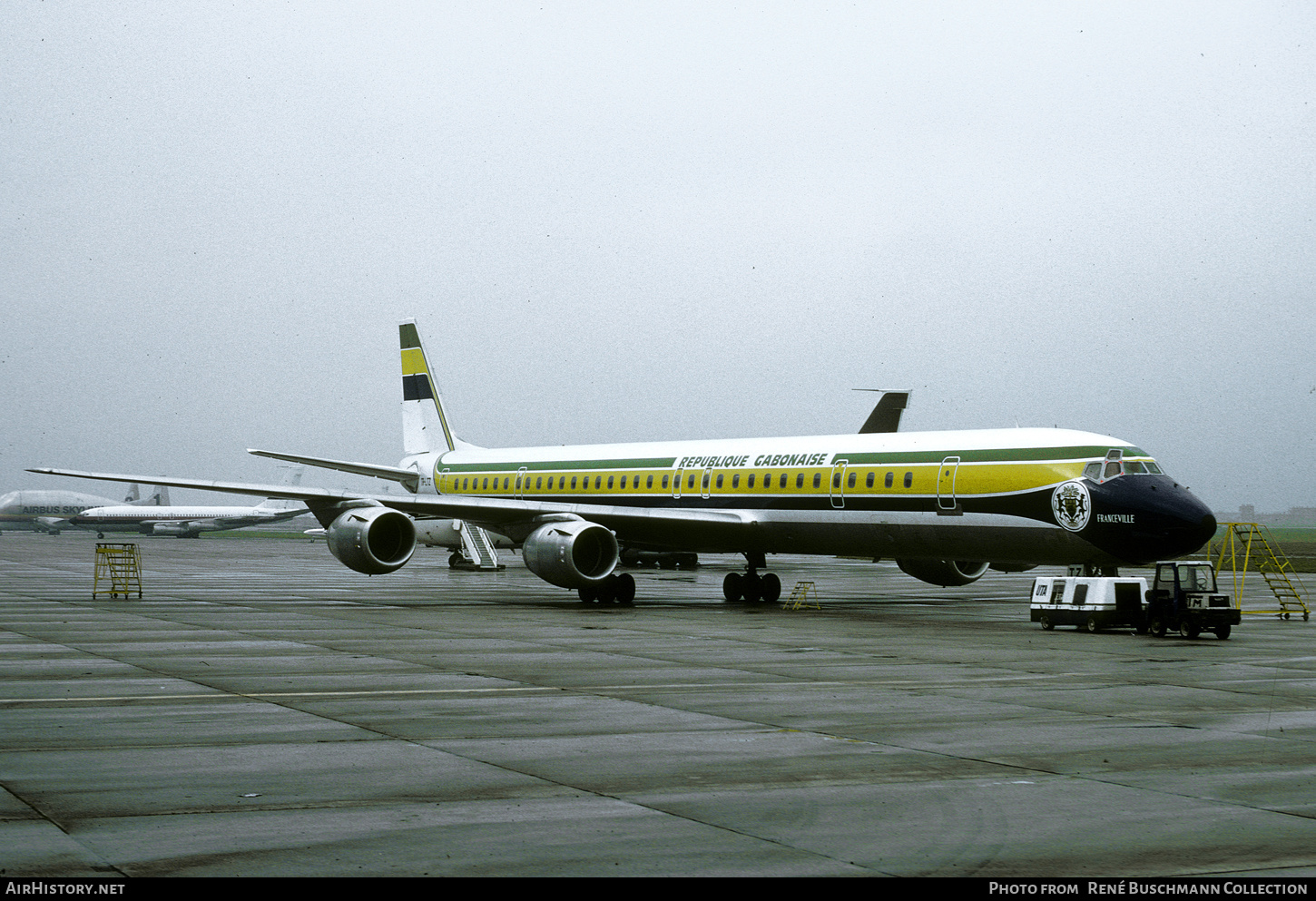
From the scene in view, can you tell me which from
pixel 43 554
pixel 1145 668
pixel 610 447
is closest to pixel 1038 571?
pixel 610 447

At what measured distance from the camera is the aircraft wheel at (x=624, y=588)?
3017 centimetres

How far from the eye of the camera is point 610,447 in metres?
34.8

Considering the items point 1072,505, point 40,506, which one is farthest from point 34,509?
point 1072,505

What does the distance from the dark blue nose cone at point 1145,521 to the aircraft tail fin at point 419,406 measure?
23.6 metres

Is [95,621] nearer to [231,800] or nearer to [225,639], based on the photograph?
[225,639]

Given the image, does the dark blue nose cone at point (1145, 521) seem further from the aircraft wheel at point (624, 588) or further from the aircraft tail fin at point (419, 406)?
the aircraft tail fin at point (419, 406)

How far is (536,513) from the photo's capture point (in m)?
29.6

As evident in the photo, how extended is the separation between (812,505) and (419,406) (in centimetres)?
1907

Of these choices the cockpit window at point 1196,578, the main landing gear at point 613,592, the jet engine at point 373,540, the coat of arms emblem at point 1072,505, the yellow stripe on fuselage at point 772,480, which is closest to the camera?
the cockpit window at point 1196,578

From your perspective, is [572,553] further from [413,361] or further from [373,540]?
[413,361]

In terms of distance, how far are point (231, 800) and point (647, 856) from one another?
310 cm

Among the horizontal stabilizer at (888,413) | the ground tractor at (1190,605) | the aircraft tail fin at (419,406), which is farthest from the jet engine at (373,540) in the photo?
the horizontal stabilizer at (888,413)

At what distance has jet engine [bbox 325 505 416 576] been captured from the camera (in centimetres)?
2853
